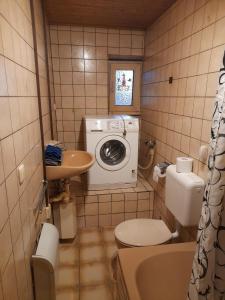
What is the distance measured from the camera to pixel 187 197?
1.45 metres

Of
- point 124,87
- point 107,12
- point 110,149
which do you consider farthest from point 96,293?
point 107,12

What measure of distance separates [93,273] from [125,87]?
7.69 ft

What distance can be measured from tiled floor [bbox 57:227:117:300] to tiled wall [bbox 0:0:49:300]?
54 centimetres

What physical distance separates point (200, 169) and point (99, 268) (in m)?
1.26

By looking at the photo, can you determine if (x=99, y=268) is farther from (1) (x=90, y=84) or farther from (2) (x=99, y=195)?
(1) (x=90, y=84)

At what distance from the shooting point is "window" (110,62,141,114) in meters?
2.95

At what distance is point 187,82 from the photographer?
1.71m

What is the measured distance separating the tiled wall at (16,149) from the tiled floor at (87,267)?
21.2 inches

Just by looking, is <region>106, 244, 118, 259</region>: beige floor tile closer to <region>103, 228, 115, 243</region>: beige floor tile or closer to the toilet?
<region>103, 228, 115, 243</region>: beige floor tile

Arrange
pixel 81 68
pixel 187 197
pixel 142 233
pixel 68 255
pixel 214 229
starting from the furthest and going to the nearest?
pixel 81 68, pixel 68 255, pixel 142 233, pixel 187 197, pixel 214 229

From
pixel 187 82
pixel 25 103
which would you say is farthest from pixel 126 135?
pixel 25 103

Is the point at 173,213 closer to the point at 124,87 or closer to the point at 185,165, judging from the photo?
the point at 185,165

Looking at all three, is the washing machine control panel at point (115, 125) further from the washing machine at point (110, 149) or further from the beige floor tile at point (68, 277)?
the beige floor tile at point (68, 277)

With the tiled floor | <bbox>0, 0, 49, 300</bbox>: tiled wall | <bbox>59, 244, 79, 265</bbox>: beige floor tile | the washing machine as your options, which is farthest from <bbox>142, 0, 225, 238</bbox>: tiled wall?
<bbox>0, 0, 49, 300</bbox>: tiled wall
